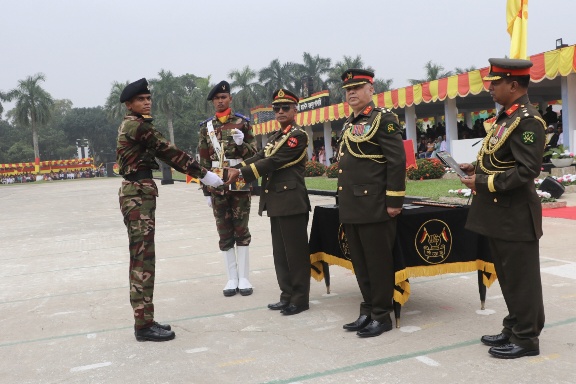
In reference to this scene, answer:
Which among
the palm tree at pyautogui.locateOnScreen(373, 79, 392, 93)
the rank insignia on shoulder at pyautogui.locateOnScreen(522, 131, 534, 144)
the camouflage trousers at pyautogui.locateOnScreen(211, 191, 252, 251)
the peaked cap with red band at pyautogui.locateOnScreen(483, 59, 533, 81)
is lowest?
the camouflage trousers at pyautogui.locateOnScreen(211, 191, 252, 251)

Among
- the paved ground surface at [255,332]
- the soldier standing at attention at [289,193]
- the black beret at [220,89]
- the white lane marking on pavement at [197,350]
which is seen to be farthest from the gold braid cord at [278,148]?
the white lane marking on pavement at [197,350]

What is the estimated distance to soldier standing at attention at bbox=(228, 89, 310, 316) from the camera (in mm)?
4438

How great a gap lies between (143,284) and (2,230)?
962 cm

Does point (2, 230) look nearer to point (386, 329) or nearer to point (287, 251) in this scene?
point (287, 251)

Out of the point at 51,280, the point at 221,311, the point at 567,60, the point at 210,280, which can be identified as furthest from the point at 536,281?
the point at 567,60

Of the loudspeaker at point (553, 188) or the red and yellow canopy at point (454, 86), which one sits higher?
the red and yellow canopy at point (454, 86)

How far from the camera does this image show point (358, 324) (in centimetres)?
387

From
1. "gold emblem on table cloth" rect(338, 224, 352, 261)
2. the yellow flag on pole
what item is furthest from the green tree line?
"gold emblem on table cloth" rect(338, 224, 352, 261)

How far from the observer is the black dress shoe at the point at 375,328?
3.72 m

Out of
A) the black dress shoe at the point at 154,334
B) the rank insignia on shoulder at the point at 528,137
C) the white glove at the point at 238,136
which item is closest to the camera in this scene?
the rank insignia on shoulder at the point at 528,137

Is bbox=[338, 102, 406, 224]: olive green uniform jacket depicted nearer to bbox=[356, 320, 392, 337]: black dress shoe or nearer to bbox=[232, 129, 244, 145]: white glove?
bbox=[356, 320, 392, 337]: black dress shoe

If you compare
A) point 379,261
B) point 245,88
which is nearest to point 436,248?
point 379,261

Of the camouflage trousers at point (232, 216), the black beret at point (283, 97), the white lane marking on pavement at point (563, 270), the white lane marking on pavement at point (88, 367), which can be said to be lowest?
the white lane marking on pavement at point (88, 367)

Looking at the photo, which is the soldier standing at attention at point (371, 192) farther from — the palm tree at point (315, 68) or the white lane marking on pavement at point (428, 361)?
the palm tree at point (315, 68)
